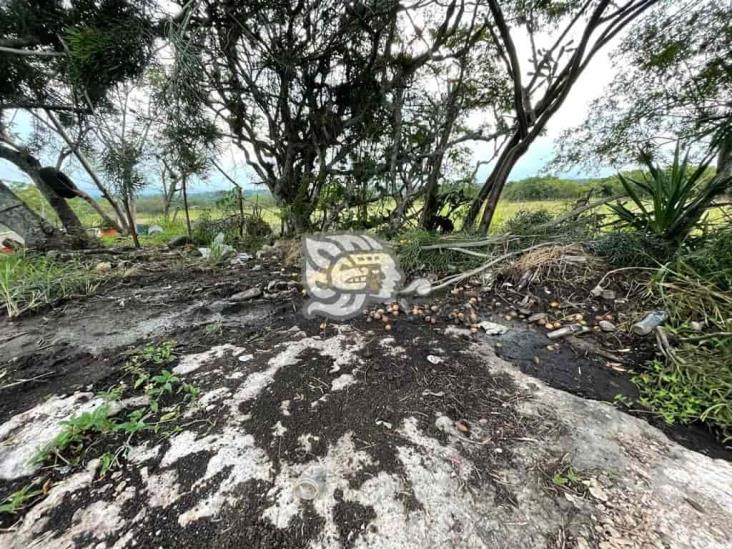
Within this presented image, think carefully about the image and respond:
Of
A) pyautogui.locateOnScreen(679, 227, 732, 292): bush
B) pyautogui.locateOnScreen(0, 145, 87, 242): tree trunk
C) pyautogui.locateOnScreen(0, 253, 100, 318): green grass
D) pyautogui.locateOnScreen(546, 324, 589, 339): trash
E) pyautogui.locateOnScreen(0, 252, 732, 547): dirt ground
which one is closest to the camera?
pyautogui.locateOnScreen(0, 252, 732, 547): dirt ground

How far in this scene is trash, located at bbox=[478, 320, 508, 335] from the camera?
1434mm

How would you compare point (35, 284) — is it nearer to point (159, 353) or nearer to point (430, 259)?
point (159, 353)

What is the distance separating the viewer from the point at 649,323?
125 cm

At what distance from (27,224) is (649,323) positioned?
5.51 m

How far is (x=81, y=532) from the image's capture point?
1.89ft

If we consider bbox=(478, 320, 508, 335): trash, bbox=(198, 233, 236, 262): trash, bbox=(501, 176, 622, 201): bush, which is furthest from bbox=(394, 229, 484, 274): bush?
bbox=(198, 233, 236, 262): trash

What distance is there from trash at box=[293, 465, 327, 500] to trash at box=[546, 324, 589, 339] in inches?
52.7

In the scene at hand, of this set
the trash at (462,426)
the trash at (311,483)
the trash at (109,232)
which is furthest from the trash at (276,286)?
the trash at (109,232)

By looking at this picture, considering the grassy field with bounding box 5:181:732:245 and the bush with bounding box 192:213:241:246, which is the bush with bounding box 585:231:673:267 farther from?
the bush with bounding box 192:213:241:246

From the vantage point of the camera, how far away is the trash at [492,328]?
4.70ft

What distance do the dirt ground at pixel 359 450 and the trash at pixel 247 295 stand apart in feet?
1.67

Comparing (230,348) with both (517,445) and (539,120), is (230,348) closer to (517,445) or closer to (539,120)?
(517,445)

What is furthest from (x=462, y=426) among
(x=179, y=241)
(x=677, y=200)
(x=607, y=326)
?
(x=179, y=241)

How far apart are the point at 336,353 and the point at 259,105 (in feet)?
9.68
